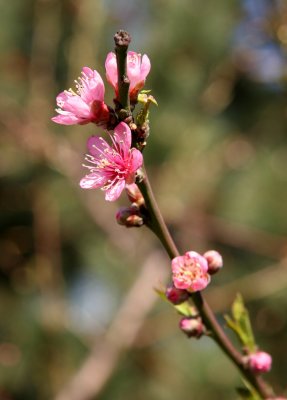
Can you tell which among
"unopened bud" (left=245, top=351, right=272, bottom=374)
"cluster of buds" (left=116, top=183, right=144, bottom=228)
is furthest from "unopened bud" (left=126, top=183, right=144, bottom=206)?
"unopened bud" (left=245, top=351, right=272, bottom=374)

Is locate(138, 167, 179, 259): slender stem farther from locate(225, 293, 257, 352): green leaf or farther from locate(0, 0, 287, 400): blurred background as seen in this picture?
locate(0, 0, 287, 400): blurred background

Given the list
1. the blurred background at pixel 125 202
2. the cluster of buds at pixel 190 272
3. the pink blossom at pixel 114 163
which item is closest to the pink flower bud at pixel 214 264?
the cluster of buds at pixel 190 272

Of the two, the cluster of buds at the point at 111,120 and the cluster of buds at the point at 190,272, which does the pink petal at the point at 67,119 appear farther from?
the cluster of buds at the point at 190,272

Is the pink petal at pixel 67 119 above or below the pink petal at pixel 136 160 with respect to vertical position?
above

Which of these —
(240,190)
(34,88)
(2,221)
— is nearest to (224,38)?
(240,190)

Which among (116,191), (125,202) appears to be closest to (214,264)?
(116,191)

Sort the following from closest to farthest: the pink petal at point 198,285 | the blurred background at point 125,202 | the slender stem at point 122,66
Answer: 1. the slender stem at point 122,66
2. the pink petal at point 198,285
3. the blurred background at point 125,202
